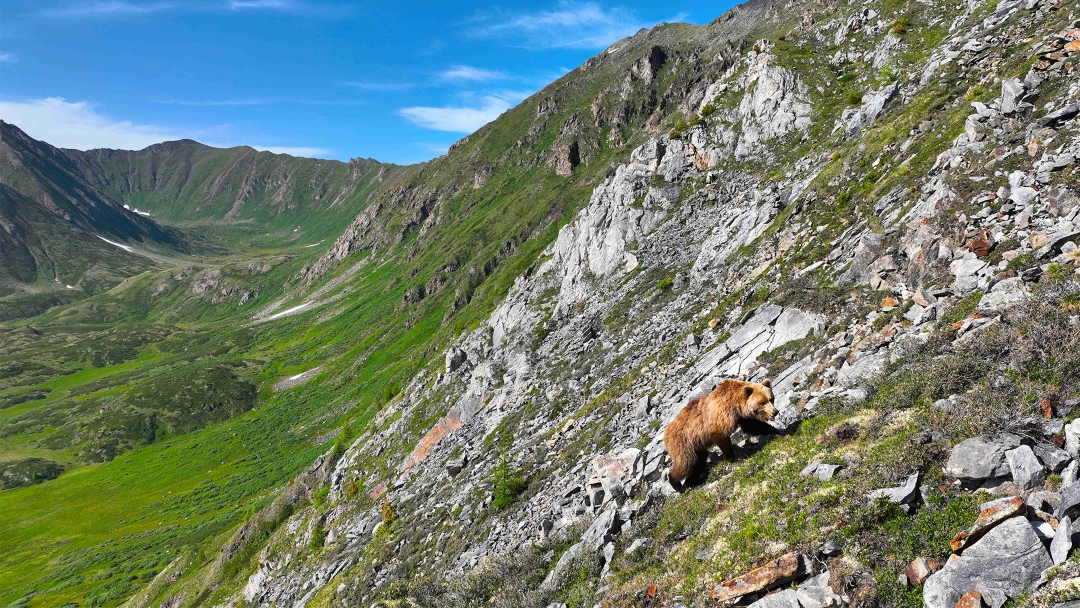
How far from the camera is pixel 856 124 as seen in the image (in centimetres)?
3338

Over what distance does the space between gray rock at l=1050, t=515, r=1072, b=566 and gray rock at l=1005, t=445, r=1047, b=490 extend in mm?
1062

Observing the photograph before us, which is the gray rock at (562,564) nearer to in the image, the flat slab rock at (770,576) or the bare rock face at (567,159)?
the flat slab rock at (770,576)

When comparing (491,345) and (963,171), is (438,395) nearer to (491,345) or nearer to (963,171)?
(491,345)

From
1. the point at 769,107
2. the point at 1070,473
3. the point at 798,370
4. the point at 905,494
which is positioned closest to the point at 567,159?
the point at 769,107

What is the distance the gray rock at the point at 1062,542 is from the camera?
19.3 feet

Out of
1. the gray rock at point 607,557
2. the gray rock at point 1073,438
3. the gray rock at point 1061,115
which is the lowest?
the gray rock at point 607,557

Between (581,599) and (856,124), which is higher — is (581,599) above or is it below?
below

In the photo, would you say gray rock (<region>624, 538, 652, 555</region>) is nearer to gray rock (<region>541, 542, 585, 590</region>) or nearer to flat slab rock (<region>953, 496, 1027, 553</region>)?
gray rock (<region>541, 542, 585, 590</region>)

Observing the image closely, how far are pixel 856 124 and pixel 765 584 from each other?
3518 centimetres

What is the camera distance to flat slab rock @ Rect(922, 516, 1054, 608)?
20.0 ft

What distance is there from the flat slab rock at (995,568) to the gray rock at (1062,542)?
104mm

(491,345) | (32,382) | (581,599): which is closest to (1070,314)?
(581,599)

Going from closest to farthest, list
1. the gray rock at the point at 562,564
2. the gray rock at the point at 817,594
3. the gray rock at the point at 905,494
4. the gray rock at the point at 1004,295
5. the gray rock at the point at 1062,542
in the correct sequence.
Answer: the gray rock at the point at 1062,542 < the gray rock at the point at 817,594 < the gray rock at the point at 905,494 < the gray rock at the point at 1004,295 < the gray rock at the point at 562,564

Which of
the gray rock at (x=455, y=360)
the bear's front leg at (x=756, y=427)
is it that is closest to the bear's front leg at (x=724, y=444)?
the bear's front leg at (x=756, y=427)
